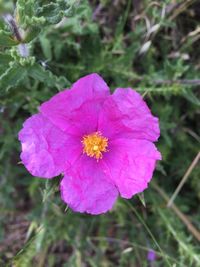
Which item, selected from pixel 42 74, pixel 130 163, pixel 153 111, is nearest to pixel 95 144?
pixel 130 163

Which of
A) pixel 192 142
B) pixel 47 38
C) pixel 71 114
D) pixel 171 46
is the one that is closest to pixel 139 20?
pixel 171 46

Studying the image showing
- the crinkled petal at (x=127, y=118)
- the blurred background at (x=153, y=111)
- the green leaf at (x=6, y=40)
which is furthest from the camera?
the blurred background at (x=153, y=111)

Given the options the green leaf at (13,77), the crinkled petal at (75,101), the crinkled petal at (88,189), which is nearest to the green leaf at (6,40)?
the green leaf at (13,77)

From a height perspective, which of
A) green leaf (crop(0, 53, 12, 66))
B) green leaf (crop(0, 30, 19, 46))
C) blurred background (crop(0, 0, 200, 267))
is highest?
green leaf (crop(0, 30, 19, 46))

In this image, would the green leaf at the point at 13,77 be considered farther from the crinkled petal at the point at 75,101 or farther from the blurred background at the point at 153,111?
the blurred background at the point at 153,111

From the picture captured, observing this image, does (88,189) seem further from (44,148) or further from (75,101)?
(75,101)

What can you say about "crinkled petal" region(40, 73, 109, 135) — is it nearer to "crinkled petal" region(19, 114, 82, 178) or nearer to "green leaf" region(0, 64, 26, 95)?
"crinkled petal" region(19, 114, 82, 178)

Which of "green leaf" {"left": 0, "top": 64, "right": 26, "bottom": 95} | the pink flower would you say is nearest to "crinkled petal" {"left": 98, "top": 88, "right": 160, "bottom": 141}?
the pink flower

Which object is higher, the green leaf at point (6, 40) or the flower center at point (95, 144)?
the green leaf at point (6, 40)
